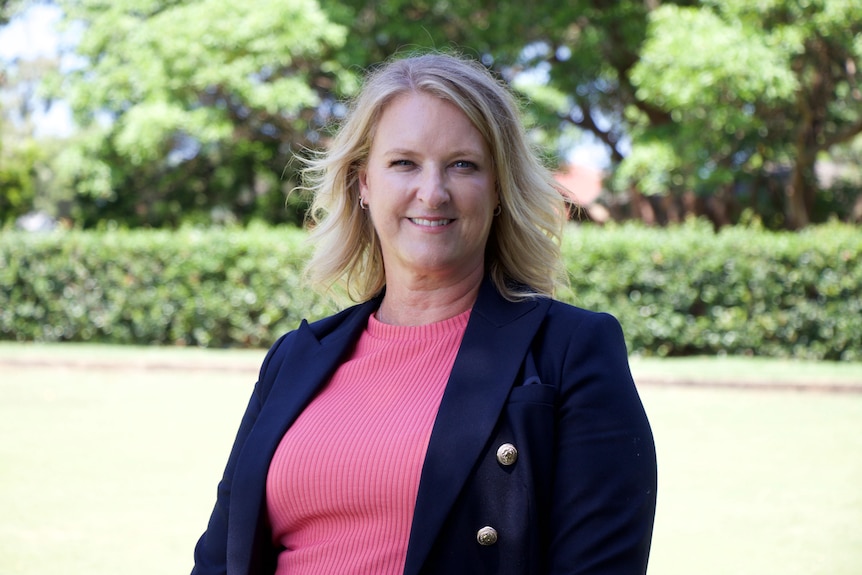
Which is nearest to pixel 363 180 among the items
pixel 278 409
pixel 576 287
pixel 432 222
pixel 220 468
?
pixel 432 222

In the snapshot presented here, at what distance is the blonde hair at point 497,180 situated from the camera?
2.54m

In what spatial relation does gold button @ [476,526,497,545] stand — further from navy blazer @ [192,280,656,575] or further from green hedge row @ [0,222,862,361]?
green hedge row @ [0,222,862,361]

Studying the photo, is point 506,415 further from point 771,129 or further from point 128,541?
point 771,129

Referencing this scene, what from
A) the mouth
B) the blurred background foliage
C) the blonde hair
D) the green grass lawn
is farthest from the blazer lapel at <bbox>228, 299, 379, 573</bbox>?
the blurred background foliage

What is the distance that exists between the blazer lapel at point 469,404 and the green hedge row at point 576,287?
12101mm

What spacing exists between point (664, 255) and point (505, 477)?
13.7 meters

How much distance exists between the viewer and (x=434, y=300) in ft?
8.83

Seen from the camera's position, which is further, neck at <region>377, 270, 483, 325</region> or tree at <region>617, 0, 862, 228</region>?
tree at <region>617, 0, 862, 228</region>

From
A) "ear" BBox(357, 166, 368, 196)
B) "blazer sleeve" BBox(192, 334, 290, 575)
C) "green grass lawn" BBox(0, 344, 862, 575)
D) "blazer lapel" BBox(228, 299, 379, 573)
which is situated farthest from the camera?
"green grass lawn" BBox(0, 344, 862, 575)

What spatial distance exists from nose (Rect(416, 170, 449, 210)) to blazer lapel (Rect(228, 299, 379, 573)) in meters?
0.46

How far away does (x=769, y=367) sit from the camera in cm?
1402

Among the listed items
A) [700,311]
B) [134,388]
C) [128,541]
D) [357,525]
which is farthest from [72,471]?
[700,311]

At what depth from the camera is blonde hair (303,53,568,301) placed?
2.54 metres

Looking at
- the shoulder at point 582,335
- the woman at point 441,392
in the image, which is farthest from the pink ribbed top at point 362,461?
the shoulder at point 582,335
